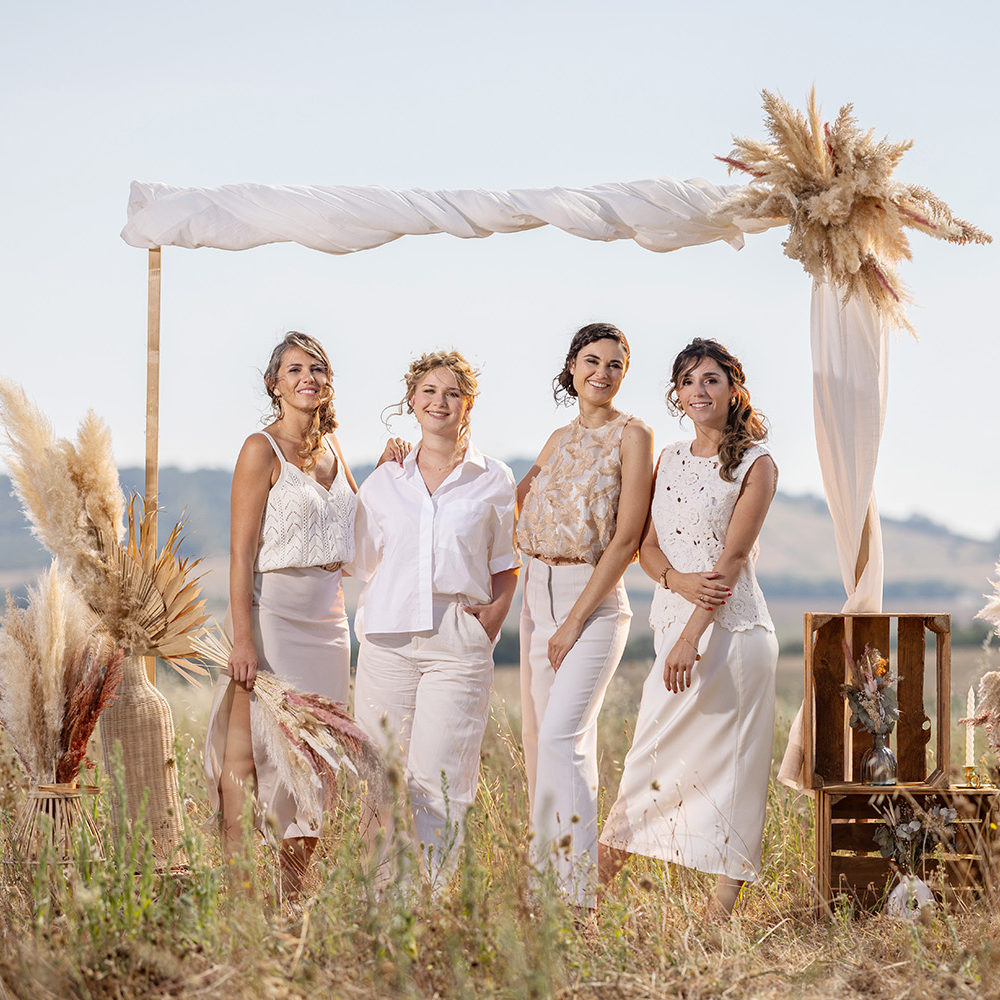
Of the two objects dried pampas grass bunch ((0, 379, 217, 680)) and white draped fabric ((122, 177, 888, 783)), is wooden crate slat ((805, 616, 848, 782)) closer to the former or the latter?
white draped fabric ((122, 177, 888, 783))

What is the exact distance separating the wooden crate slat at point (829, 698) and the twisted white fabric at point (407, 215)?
175 cm

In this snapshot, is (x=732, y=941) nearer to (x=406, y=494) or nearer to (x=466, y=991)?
(x=466, y=991)

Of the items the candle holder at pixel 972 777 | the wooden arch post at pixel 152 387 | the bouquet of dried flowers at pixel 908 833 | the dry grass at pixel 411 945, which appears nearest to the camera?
the dry grass at pixel 411 945

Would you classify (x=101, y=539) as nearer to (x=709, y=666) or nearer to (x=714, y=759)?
(x=709, y=666)

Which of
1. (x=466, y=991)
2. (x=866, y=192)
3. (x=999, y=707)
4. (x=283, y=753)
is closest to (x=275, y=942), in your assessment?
(x=466, y=991)

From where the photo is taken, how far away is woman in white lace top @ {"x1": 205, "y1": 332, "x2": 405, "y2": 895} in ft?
15.0

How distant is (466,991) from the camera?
2.72 m

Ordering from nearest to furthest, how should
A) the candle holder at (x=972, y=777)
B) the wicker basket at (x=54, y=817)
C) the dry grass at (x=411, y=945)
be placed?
the dry grass at (x=411, y=945), the wicker basket at (x=54, y=817), the candle holder at (x=972, y=777)

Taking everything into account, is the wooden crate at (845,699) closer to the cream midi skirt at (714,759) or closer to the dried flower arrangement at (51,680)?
the cream midi skirt at (714,759)

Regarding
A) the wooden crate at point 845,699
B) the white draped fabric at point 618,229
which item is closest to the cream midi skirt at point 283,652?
the white draped fabric at point 618,229

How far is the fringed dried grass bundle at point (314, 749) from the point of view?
4309 mm

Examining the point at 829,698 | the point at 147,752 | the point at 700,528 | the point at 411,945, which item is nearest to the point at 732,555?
the point at 700,528

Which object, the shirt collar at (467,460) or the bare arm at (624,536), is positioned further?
the shirt collar at (467,460)

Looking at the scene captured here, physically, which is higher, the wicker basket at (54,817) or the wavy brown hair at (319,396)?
the wavy brown hair at (319,396)
